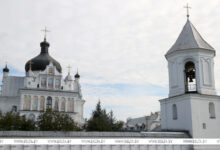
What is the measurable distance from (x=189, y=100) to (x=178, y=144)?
3.36m

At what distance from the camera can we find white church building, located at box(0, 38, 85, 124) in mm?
57094

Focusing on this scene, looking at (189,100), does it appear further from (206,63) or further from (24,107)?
(24,107)

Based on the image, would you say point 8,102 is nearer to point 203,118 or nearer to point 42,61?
point 42,61

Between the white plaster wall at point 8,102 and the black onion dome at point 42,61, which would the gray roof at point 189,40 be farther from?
the white plaster wall at point 8,102

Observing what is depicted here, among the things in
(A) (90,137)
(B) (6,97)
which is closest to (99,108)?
(A) (90,137)

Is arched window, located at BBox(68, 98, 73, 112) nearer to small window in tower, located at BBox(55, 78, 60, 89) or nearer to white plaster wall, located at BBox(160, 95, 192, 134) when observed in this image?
small window in tower, located at BBox(55, 78, 60, 89)

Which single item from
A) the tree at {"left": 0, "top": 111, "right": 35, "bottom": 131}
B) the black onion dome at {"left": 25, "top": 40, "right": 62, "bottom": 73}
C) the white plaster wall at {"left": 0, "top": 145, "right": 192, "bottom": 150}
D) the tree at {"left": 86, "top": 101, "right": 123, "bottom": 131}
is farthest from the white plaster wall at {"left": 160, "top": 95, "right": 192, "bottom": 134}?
the black onion dome at {"left": 25, "top": 40, "right": 62, "bottom": 73}

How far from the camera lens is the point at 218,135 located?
66.7 ft

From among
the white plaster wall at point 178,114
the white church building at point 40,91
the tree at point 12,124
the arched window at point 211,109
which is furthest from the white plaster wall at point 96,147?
the white church building at point 40,91

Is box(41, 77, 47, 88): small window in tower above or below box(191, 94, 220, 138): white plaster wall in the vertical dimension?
above

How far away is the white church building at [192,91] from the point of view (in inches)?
780

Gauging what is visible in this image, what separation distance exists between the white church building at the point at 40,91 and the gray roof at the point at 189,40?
38.7 m

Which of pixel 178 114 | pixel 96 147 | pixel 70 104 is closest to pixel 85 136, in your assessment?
pixel 96 147

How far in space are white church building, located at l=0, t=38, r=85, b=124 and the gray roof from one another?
38741 millimetres
